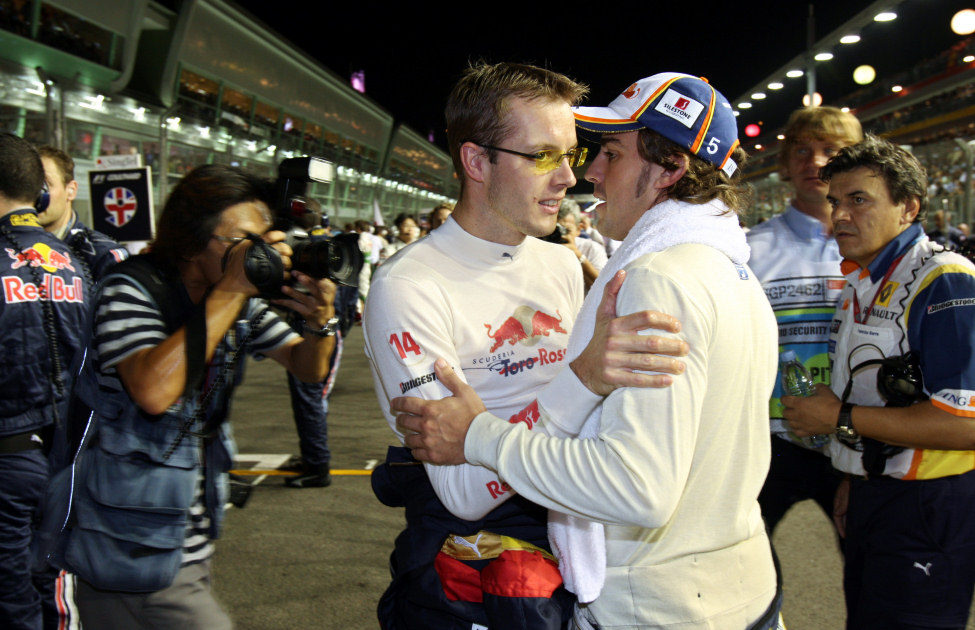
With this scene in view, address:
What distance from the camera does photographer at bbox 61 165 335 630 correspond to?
1.92 metres

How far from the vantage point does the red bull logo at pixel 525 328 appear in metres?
1.98

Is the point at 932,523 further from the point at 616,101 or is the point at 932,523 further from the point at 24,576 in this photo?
the point at 24,576

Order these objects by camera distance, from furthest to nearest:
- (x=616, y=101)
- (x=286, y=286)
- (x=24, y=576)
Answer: (x=24, y=576)
(x=286, y=286)
(x=616, y=101)

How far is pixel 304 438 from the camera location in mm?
5613

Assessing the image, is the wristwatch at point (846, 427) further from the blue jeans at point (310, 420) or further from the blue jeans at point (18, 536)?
the blue jeans at point (310, 420)

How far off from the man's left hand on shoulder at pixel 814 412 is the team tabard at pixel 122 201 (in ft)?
22.3

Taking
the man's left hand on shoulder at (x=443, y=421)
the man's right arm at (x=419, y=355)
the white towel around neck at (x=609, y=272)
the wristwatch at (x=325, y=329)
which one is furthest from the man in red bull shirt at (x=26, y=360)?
the white towel around neck at (x=609, y=272)

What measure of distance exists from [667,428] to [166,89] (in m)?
24.0

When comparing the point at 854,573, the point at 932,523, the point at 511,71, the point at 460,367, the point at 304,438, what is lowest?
the point at 304,438

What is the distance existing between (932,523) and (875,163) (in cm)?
127

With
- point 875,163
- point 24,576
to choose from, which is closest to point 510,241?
point 875,163

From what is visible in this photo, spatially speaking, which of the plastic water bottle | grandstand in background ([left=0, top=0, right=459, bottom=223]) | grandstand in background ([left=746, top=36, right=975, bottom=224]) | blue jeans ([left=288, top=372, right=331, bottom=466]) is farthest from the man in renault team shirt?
grandstand in background ([left=746, top=36, right=975, bottom=224])

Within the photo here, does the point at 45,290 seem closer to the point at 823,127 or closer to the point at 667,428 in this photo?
the point at 667,428

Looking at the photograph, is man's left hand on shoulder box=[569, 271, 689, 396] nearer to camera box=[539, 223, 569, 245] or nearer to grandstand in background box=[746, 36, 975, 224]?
camera box=[539, 223, 569, 245]
